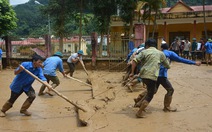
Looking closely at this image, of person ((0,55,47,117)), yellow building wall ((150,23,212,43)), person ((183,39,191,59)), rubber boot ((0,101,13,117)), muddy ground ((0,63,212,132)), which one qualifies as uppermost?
yellow building wall ((150,23,212,43))

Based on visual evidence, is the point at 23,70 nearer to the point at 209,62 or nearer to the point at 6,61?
the point at 6,61

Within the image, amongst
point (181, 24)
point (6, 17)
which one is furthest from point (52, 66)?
point (181, 24)

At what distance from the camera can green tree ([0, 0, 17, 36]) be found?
15.9m

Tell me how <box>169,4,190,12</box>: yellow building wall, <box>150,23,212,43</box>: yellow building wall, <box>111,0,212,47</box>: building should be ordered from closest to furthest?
<box>111,0,212,47</box>: building < <box>150,23,212,43</box>: yellow building wall < <box>169,4,190,12</box>: yellow building wall

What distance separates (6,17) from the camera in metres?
15.9

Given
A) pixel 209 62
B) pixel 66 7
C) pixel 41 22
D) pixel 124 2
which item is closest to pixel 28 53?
pixel 66 7

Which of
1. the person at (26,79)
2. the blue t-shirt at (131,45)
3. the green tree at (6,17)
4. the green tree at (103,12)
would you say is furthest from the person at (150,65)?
the green tree at (103,12)

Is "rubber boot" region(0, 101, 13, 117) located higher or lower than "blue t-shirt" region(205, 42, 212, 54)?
lower

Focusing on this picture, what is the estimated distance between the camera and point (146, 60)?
18.0ft

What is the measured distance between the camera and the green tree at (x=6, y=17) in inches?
626

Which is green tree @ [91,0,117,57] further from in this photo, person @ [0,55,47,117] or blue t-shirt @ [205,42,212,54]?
person @ [0,55,47,117]

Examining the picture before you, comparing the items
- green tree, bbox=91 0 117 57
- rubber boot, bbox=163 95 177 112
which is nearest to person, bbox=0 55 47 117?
rubber boot, bbox=163 95 177 112

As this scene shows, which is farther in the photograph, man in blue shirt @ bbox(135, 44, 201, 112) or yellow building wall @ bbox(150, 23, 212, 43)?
yellow building wall @ bbox(150, 23, 212, 43)

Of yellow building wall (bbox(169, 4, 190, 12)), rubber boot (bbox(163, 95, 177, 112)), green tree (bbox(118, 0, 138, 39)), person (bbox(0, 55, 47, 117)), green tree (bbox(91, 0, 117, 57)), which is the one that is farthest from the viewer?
yellow building wall (bbox(169, 4, 190, 12))
